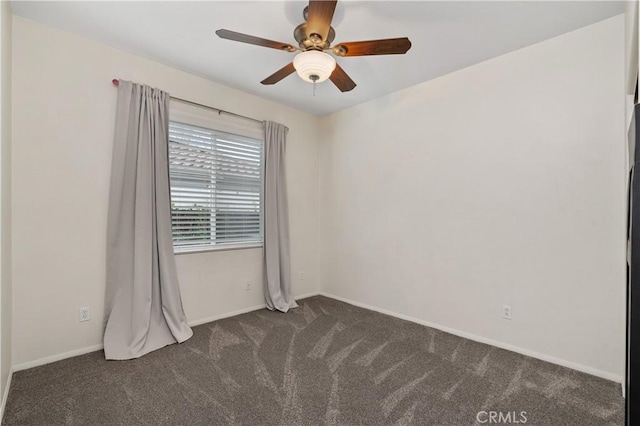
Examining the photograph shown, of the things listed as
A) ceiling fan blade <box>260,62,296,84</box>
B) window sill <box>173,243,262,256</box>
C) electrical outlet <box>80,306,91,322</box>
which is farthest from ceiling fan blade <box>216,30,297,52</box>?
electrical outlet <box>80,306,91,322</box>

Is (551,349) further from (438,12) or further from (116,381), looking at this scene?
(116,381)

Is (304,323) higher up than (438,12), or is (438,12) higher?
(438,12)

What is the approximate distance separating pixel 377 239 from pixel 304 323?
4.39ft

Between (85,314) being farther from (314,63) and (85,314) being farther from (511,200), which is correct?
(511,200)

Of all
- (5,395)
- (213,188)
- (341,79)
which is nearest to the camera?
(5,395)

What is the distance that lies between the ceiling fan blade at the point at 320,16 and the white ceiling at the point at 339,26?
36cm

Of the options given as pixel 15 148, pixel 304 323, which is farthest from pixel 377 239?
pixel 15 148

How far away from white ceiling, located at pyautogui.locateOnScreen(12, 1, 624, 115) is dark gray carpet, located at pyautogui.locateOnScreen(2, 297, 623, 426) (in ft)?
8.77

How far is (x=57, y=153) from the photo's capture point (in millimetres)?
2502
